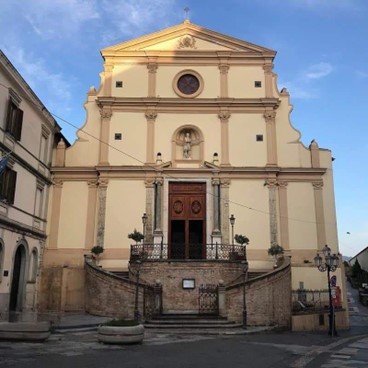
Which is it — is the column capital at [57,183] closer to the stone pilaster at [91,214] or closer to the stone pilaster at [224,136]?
the stone pilaster at [91,214]

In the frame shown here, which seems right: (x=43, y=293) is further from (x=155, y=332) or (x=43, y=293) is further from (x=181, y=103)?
(x=181, y=103)

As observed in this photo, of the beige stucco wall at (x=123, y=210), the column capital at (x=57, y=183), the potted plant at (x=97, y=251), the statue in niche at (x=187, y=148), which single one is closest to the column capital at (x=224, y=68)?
the statue in niche at (x=187, y=148)

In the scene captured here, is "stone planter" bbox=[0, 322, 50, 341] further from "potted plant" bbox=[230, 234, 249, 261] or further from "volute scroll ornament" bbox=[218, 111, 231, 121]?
"volute scroll ornament" bbox=[218, 111, 231, 121]

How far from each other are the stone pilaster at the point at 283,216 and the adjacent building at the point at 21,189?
46.2 ft

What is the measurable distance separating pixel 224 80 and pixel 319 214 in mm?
10456

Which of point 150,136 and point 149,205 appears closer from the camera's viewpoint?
point 149,205

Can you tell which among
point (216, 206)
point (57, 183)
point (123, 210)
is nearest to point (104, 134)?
point (57, 183)

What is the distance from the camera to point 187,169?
27375mm

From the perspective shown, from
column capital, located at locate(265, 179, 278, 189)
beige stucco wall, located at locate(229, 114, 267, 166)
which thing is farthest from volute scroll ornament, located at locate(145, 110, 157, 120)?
column capital, located at locate(265, 179, 278, 189)

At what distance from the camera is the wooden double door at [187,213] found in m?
27.1

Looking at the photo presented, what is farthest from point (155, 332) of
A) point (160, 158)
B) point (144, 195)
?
point (160, 158)

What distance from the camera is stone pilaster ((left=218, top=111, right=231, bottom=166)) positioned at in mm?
27703

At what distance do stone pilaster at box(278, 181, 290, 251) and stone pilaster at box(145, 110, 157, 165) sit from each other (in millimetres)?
8099

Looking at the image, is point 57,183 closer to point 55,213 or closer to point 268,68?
point 55,213
